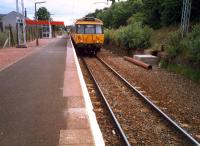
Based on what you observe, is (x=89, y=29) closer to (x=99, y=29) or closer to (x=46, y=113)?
(x=99, y=29)

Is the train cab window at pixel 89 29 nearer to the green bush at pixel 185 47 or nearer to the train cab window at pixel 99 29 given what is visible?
the train cab window at pixel 99 29

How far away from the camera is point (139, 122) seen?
1055cm

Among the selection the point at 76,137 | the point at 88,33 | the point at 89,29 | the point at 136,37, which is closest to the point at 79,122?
the point at 76,137

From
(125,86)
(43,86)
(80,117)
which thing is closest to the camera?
(80,117)

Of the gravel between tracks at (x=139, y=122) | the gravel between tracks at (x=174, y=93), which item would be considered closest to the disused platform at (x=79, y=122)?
the gravel between tracks at (x=139, y=122)

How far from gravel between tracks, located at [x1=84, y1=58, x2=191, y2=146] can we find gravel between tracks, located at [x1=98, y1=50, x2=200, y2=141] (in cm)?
49

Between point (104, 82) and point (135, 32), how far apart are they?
14279mm

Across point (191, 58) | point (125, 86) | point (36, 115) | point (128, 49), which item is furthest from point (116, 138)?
point (128, 49)

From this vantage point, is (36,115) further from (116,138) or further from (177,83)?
(177,83)

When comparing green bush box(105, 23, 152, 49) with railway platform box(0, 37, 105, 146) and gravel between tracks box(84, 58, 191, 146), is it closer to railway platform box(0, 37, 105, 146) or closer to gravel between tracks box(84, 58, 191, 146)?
gravel between tracks box(84, 58, 191, 146)

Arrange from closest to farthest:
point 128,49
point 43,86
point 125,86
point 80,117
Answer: point 80,117, point 43,86, point 125,86, point 128,49

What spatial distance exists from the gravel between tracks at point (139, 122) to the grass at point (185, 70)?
131 inches

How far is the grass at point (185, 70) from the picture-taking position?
677 inches

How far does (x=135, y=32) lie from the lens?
31672 millimetres
